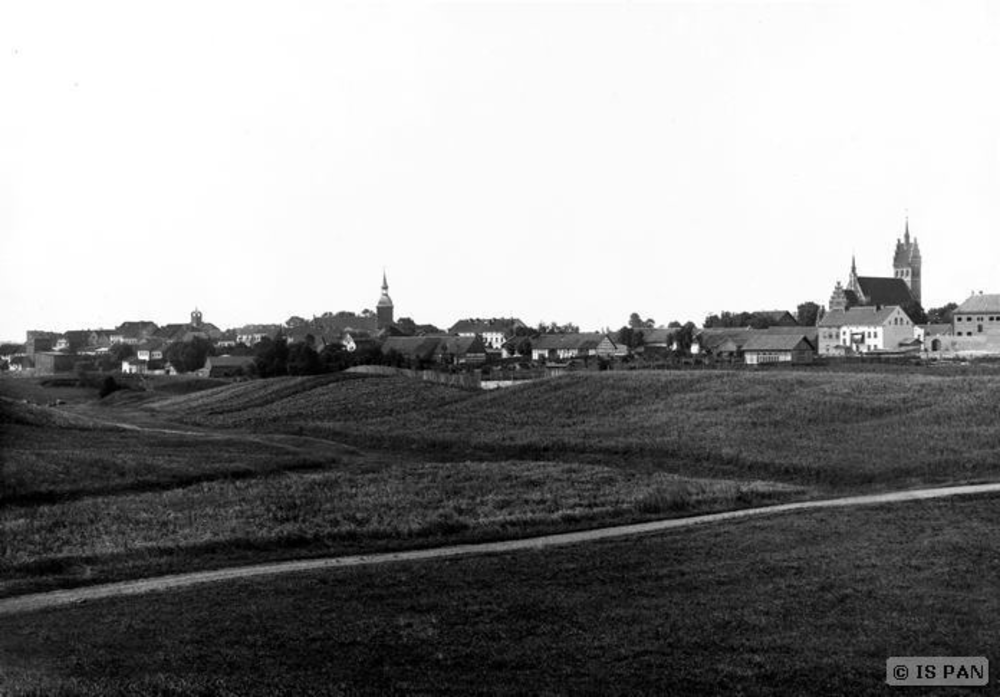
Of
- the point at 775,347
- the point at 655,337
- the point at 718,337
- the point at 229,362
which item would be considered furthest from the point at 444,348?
the point at 775,347

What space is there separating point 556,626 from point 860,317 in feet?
382

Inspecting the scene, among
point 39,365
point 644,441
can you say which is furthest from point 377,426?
point 39,365

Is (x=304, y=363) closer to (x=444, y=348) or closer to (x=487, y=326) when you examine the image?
(x=444, y=348)

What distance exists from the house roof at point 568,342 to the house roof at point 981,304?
160ft

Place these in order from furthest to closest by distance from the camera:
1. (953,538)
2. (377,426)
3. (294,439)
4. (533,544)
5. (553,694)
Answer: (377,426) → (294,439) → (533,544) → (953,538) → (553,694)

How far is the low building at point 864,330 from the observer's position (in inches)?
4727

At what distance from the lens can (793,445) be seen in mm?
39906

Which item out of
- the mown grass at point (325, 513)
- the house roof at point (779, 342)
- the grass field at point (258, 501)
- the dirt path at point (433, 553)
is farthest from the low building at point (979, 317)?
the dirt path at point (433, 553)

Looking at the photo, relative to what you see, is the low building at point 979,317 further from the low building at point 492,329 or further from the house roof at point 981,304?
the low building at point 492,329

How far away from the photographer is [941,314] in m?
164

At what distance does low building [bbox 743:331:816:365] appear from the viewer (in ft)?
337

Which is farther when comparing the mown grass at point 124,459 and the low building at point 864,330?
the low building at point 864,330

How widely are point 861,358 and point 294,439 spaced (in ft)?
175

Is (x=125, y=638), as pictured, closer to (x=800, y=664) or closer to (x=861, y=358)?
(x=800, y=664)
